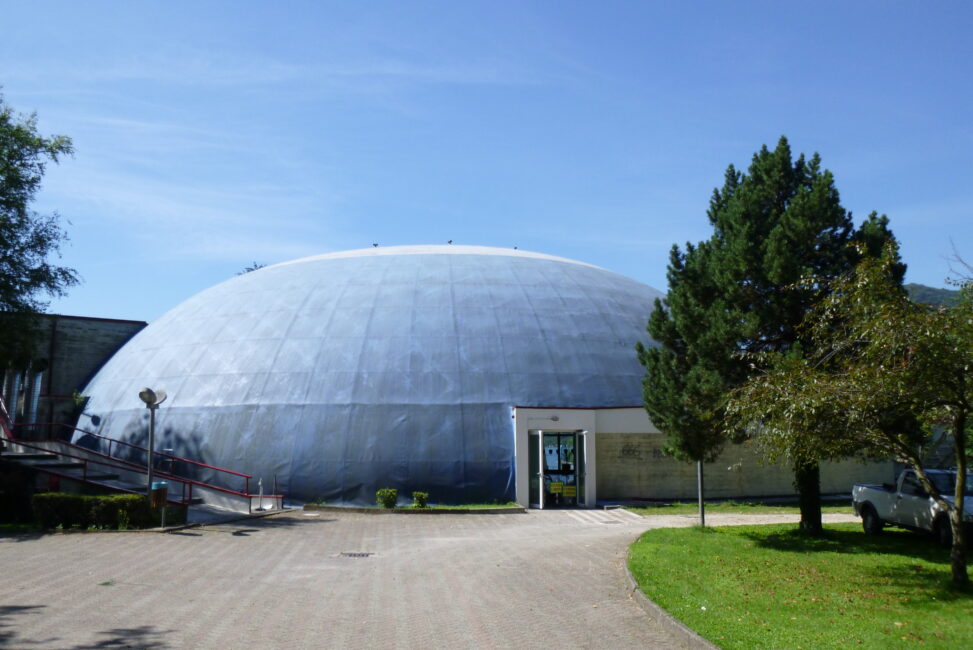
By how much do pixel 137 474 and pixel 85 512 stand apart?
5.46 meters

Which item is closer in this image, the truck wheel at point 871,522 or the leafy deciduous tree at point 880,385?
the leafy deciduous tree at point 880,385

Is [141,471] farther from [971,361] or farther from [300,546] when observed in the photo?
[971,361]

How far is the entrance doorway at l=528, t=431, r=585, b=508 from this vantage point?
23938mm

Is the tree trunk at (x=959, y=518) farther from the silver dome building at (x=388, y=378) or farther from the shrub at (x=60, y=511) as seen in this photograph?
the shrub at (x=60, y=511)

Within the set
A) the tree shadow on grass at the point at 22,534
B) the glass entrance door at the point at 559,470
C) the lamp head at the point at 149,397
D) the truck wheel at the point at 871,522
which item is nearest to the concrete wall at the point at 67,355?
the tree shadow on grass at the point at 22,534

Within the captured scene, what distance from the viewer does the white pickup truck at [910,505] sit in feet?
48.3

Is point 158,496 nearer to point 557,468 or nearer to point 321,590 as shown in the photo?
point 321,590

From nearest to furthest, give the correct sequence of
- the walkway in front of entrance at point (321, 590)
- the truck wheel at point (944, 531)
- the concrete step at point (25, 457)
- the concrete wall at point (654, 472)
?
the walkway in front of entrance at point (321, 590), the truck wheel at point (944, 531), the concrete step at point (25, 457), the concrete wall at point (654, 472)

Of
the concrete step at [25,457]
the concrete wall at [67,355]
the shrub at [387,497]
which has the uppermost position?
the concrete wall at [67,355]

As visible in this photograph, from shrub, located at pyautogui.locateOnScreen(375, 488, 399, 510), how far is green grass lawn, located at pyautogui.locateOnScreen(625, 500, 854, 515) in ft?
23.7

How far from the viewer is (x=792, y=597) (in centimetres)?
1023

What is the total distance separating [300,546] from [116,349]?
944 inches

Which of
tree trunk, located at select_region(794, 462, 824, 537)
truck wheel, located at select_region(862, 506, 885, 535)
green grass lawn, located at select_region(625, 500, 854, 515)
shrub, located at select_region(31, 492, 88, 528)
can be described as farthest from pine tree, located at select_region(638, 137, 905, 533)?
shrub, located at select_region(31, 492, 88, 528)

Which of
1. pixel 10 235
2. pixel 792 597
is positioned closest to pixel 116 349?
pixel 10 235
